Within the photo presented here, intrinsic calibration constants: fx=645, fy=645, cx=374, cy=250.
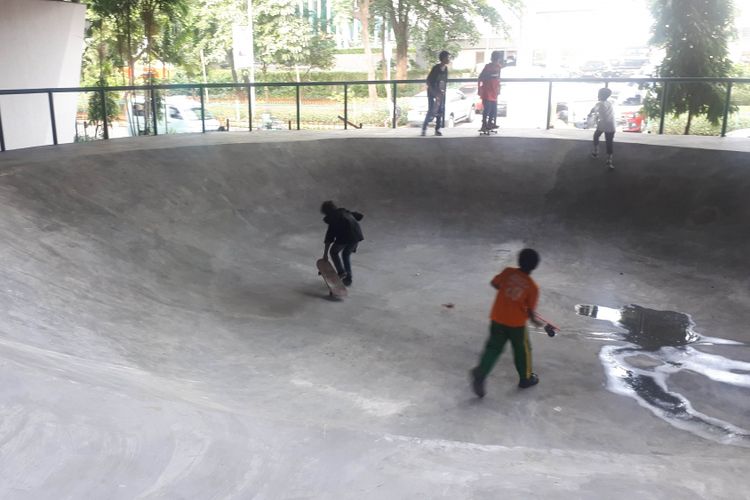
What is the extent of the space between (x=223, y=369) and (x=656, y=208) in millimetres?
8537

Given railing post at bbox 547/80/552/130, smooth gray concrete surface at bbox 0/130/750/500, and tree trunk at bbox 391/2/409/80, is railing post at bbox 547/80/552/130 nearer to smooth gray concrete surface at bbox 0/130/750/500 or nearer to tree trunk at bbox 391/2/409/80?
smooth gray concrete surface at bbox 0/130/750/500

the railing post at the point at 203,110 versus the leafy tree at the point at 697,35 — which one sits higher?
the leafy tree at the point at 697,35

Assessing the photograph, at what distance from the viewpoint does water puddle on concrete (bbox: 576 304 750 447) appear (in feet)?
18.4

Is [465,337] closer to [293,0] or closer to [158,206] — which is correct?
[158,206]

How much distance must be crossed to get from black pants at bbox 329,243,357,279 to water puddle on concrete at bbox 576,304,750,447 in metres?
3.15

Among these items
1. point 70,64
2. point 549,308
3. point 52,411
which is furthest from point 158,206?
point 70,64

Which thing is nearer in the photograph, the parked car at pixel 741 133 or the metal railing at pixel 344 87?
the metal railing at pixel 344 87

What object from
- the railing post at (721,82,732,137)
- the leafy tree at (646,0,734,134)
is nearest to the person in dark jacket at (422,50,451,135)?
the railing post at (721,82,732,137)

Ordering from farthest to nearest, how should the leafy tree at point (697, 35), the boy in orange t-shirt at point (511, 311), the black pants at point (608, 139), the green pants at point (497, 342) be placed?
the leafy tree at point (697, 35) → the black pants at point (608, 139) → the green pants at point (497, 342) → the boy in orange t-shirt at point (511, 311)

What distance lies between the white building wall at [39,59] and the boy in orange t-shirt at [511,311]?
1175 centimetres

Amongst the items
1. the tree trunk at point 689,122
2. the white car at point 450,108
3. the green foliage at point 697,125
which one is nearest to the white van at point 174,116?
the white car at point 450,108

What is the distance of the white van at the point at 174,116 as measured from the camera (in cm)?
1496

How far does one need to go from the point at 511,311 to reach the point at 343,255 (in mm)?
3823

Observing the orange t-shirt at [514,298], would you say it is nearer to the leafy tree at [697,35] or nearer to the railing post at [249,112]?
the railing post at [249,112]
